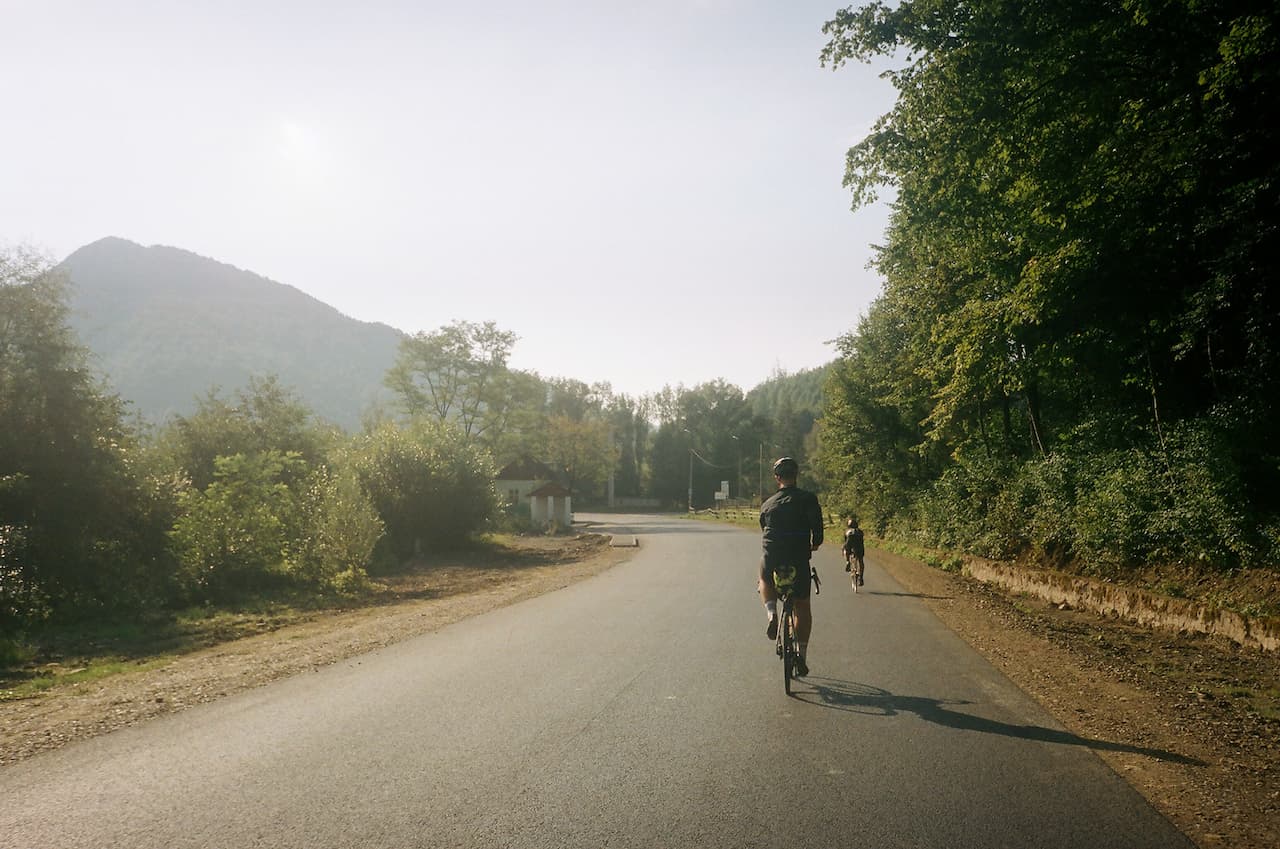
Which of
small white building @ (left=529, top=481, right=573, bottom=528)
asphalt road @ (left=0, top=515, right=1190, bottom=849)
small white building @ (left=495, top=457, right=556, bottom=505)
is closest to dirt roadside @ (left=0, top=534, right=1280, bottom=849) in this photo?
asphalt road @ (left=0, top=515, right=1190, bottom=849)

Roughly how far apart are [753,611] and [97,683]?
9.10 m

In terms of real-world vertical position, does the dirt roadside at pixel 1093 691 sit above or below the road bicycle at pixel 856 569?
below

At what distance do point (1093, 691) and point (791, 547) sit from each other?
10.1ft

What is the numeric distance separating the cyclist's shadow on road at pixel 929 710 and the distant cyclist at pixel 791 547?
431 millimetres

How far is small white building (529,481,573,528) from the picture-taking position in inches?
2235

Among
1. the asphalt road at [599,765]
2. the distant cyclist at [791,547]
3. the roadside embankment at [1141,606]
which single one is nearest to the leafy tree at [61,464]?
the asphalt road at [599,765]

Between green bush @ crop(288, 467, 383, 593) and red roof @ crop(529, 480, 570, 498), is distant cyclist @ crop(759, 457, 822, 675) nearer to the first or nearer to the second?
green bush @ crop(288, 467, 383, 593)

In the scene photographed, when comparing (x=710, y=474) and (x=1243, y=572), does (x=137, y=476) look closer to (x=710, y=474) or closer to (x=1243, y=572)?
(x=1243, y=572)

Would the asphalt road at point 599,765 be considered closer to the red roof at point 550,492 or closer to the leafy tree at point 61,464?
the leafy tree at point 61,464

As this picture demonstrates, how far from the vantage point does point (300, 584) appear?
21.1 metres

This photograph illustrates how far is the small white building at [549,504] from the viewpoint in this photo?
56781 mm

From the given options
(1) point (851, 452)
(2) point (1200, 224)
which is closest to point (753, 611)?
(2) point (1200, 224)

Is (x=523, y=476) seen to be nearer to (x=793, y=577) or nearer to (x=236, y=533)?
(x=236, y=533)

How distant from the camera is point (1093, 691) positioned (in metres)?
7.64
